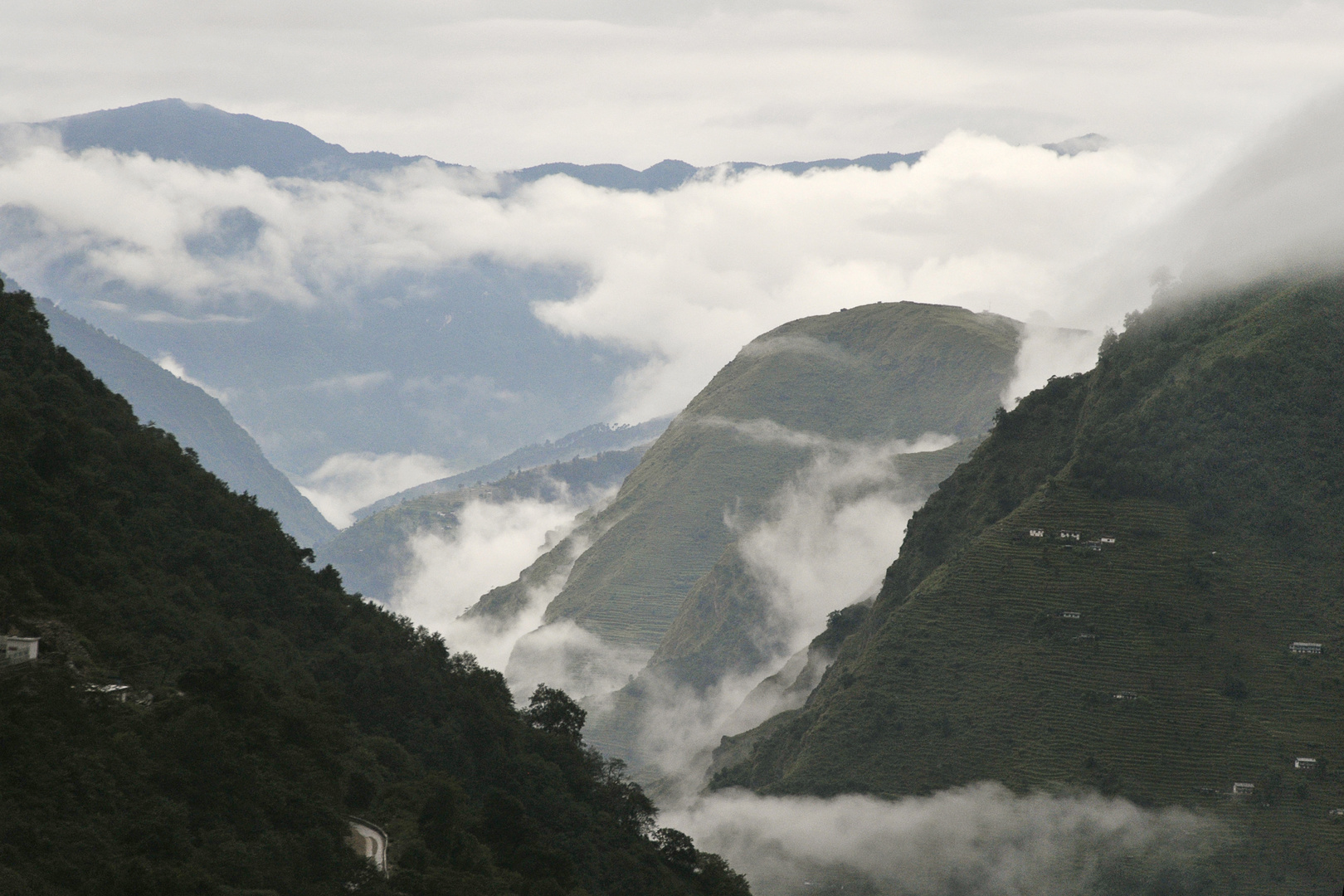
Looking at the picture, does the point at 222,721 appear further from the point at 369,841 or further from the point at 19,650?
the point at 369,841

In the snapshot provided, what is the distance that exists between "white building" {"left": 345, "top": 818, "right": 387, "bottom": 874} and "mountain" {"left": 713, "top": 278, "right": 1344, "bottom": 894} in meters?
84.9

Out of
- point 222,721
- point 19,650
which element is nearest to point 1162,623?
point 222,721

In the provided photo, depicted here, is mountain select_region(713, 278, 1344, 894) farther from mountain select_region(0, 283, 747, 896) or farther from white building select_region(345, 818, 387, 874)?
white building select_region(345, 818, 387, 874)

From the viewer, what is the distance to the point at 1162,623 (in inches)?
6225

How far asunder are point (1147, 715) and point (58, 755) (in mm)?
113150

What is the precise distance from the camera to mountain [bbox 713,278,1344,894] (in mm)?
145250

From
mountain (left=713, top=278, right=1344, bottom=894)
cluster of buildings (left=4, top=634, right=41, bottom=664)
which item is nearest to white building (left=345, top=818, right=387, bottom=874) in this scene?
cluster of buildings (left=4, top=634, right=41, bottom=664)

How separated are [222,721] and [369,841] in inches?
329

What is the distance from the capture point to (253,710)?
69125 mm

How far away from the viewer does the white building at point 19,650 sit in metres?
61.9

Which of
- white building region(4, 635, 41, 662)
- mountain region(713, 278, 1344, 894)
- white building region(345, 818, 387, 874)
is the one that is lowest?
white building region(345, 818, 387, 874)

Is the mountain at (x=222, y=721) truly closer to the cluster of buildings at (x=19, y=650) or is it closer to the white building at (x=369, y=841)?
the white building at (x=369, y=841)

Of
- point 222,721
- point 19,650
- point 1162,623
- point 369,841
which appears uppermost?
point 1162,623

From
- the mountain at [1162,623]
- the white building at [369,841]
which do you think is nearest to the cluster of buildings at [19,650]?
the white building at [369,841]
